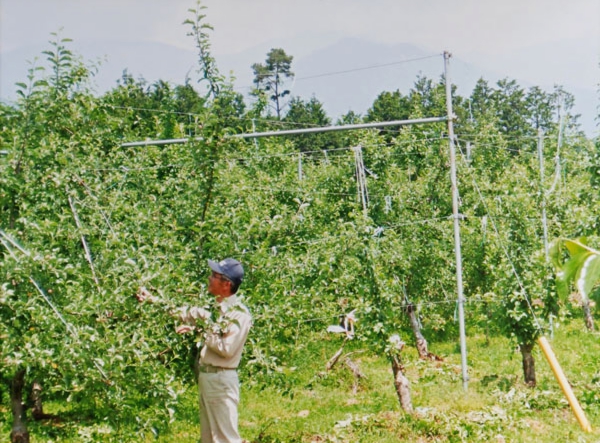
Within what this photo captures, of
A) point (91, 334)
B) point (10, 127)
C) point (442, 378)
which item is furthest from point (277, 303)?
point (442, 378)

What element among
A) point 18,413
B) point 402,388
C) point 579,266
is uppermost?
point 579,266

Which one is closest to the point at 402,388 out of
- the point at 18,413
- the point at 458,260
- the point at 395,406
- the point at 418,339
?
the point at 395,406

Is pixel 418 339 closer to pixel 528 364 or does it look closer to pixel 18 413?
pixel 528 364

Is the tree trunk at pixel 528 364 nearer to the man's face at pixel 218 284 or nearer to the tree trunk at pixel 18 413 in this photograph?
the man's face at pixel 218 284

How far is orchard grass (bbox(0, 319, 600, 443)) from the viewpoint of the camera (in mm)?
6105

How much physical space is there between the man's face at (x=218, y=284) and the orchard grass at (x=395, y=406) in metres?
0.99

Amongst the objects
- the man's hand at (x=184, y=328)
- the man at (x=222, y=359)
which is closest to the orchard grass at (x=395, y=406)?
the man at (x=222, y=359)

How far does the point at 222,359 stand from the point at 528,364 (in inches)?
239

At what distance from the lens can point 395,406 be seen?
7727 mm

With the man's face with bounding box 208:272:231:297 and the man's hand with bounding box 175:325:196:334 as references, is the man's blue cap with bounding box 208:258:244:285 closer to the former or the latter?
the man's face with bounding box 208:272:231:297

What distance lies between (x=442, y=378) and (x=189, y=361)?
18.4 feet

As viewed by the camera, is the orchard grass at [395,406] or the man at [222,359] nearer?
the man at [222,359]

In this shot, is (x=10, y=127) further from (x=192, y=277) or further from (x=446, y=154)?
(x=446, y=154)

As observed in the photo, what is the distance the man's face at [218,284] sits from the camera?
12.3 feet
